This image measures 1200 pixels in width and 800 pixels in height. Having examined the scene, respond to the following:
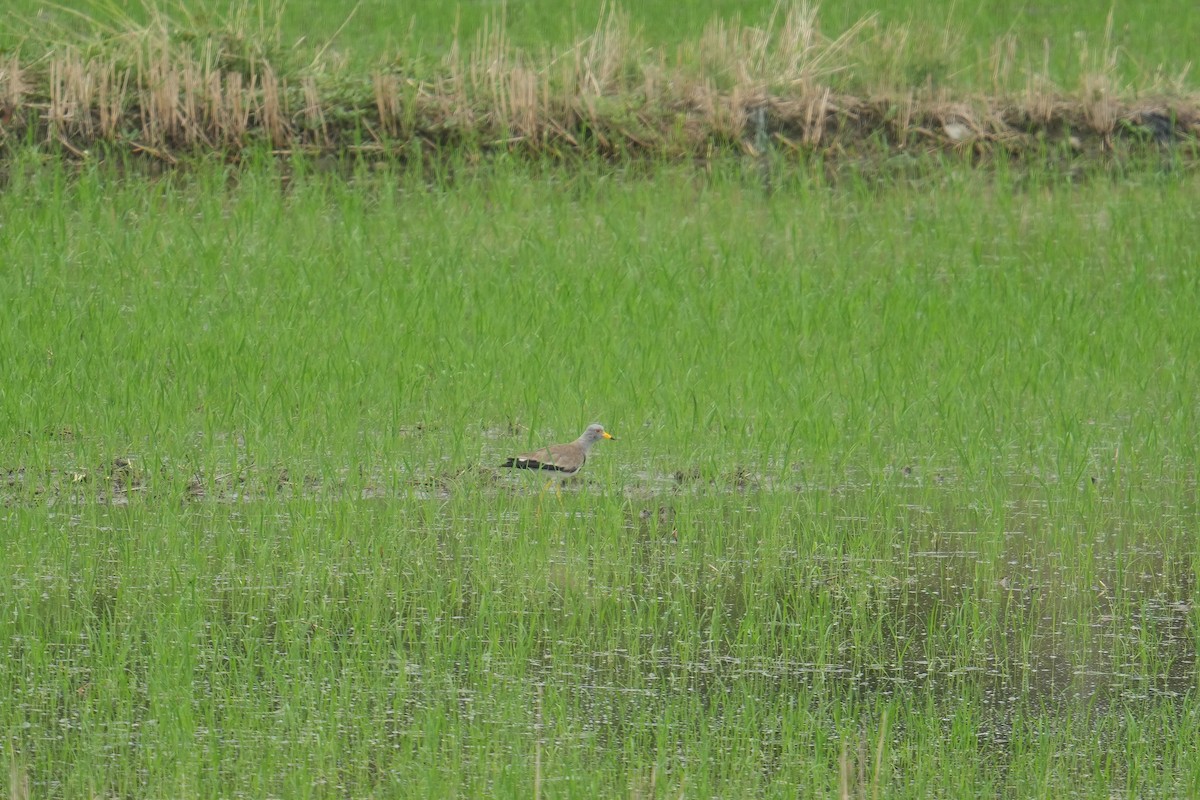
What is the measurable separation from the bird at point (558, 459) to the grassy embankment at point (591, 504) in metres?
0.14

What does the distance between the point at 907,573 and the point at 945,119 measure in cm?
859

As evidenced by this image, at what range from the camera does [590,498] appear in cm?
700

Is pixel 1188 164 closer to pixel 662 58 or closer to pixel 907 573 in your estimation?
pixel 662 58

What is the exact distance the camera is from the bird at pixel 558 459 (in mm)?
6738

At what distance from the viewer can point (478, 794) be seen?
444cm

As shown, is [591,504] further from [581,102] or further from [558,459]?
[581,102]

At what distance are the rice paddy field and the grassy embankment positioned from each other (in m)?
0.02

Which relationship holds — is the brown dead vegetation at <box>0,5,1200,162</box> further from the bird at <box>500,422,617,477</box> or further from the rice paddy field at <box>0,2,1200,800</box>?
the bird at <box>500,422,617,477</box>

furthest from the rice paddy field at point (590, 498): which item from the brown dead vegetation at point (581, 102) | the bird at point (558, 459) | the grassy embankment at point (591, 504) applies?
the brown dead vegetation at point (581, 102)

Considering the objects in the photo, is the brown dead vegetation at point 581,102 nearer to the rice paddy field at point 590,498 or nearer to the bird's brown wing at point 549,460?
the rice paddy field at point 590,498

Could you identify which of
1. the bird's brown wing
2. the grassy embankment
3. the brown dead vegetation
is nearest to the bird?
the bird's brown wing

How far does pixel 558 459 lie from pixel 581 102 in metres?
7.16

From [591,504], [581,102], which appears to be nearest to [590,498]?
[591,504]

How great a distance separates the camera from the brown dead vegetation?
12773mm
